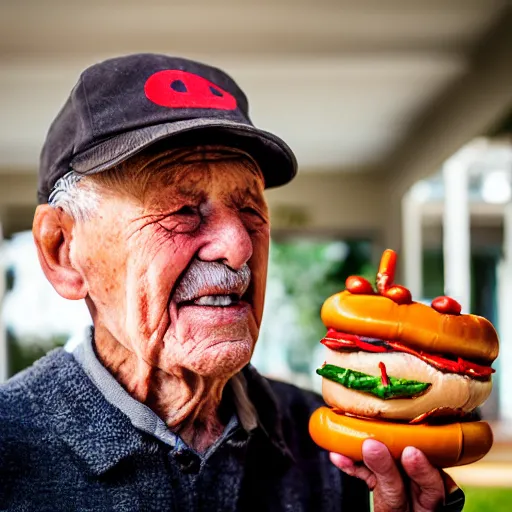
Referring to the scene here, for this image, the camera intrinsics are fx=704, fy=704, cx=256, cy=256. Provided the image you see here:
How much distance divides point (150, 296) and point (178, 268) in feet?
0.17

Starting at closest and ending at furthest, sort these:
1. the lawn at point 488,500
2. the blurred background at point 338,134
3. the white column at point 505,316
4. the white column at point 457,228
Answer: the lawn at point 488,500
the blurred background at point 338,134
the white column at point 505,316
the white column at point 457,228

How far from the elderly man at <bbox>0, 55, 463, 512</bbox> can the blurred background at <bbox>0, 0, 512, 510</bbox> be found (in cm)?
20

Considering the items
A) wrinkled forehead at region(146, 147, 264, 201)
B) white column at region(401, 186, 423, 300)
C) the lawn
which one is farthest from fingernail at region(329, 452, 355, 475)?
white column at region(401, 186, 423, 300)

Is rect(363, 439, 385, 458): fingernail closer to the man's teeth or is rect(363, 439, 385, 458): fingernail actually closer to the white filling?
the white filling

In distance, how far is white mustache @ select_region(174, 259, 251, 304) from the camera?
0.93 metres

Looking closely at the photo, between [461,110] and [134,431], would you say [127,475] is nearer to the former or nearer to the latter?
[134,431]

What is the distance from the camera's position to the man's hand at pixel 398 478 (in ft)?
3.10

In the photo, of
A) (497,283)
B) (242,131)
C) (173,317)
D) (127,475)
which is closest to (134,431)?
(127,475)

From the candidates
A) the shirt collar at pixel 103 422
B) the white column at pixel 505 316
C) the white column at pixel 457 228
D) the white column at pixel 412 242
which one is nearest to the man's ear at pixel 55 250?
the shirt collar at pixel 103 422

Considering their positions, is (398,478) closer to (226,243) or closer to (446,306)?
(446,306)

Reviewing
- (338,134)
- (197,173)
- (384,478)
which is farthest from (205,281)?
(338,134)

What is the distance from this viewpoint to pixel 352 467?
→ 1001 millimetres

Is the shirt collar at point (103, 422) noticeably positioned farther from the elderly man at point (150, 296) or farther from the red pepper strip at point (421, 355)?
the red pepper strip at point (421, 355)

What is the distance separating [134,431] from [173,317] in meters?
0.19
